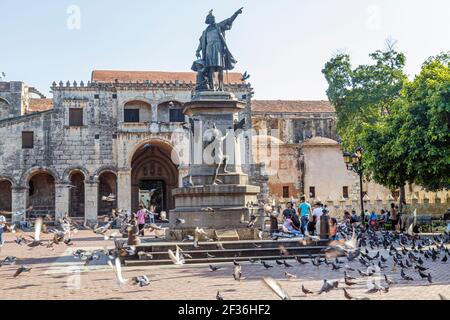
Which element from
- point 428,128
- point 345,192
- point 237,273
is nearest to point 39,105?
point 345,192

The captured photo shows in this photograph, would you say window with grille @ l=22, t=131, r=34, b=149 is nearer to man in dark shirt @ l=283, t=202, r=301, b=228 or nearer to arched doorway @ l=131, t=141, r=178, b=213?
arched doorway @ l=131, t=141, r=178, b=213

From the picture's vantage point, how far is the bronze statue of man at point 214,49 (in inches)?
685

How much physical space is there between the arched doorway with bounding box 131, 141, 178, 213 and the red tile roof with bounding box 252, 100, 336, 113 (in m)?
11.0

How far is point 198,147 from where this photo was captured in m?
16.7

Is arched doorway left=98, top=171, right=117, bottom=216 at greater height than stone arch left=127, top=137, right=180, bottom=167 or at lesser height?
lesser

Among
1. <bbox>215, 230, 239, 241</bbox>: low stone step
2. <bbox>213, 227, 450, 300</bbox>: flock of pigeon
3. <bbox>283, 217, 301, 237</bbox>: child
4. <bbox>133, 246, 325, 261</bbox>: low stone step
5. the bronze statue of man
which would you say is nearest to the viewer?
<bbox>213, 227, 450, 300</bbox>: flock of pigeon

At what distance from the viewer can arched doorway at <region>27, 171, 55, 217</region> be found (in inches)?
1642

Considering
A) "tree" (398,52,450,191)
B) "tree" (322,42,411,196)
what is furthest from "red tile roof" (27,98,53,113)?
"tree" (398,52,450,191)

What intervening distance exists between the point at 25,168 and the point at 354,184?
84.7 feet

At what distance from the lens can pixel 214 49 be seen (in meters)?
17.4

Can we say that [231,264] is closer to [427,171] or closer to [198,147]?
[198,147]

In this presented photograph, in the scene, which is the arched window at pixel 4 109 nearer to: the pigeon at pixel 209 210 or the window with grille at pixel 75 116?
the window with grille at pixel 75 116

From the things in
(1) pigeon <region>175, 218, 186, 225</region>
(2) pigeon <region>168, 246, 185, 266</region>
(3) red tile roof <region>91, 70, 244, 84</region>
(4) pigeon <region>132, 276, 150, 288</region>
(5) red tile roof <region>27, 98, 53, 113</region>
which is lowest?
(4) pigeon <region>132, 276, 150, 288</region>
